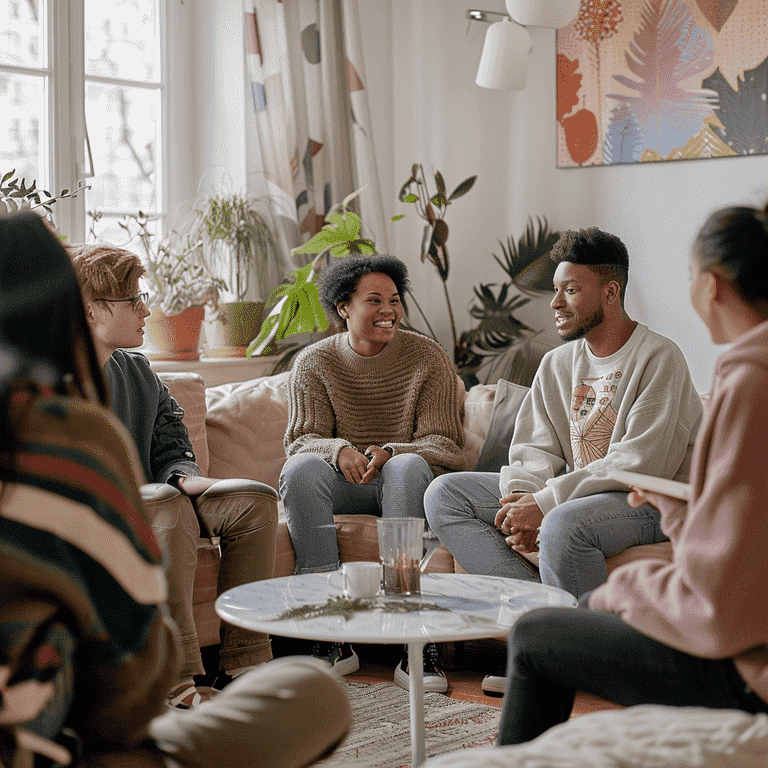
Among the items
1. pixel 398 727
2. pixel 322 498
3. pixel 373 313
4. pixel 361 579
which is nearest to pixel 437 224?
pixel 373 313

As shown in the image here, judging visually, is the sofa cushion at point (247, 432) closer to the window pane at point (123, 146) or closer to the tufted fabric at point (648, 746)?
the window pane at point (123, 146)

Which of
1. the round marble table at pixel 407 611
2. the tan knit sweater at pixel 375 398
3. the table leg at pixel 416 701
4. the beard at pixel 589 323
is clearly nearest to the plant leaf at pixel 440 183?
the tan knit sweater at pixel 375 398

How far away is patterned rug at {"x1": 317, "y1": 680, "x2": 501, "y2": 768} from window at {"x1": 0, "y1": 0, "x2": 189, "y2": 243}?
2.07 m

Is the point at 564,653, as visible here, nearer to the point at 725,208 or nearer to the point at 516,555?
the point at 725,208

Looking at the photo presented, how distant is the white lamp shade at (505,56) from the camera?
3645 mm

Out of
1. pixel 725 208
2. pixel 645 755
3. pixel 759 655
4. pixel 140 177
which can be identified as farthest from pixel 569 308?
pixel 140 177

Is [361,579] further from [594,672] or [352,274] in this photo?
[352,274]

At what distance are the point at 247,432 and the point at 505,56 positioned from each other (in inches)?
66.4

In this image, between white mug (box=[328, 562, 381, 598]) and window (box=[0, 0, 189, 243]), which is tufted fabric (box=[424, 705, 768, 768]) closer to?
white mug (box=[328, 562, 381, 598])

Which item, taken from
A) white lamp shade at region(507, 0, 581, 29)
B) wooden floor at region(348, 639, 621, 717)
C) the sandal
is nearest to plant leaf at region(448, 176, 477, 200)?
white lamp shade at region(507, 0, 581, 29)

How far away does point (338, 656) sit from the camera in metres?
2.69

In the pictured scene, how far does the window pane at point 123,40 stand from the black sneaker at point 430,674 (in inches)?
99.4

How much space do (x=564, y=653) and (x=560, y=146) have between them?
2.95 m

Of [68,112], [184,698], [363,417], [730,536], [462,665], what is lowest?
[462,665]
